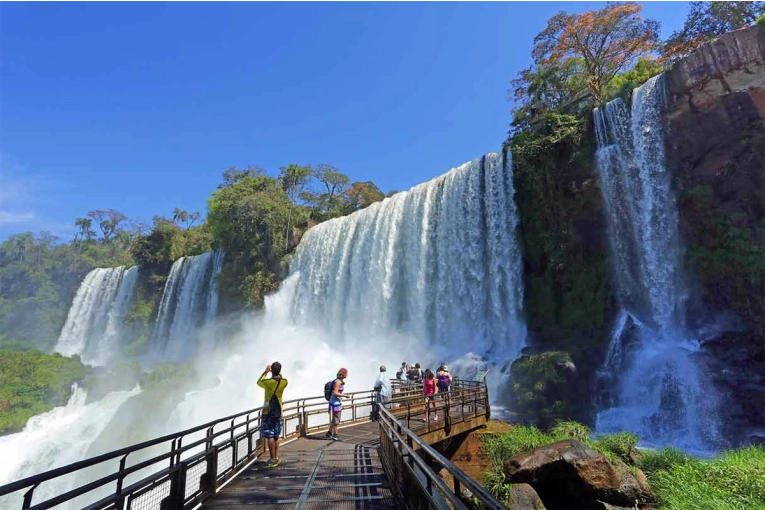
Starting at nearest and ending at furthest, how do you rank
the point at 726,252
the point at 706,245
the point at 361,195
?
the point at 726,252 < the point at 706,245 < the point at 361,195

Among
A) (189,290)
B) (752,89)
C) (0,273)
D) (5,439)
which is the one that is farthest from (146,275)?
(752,89)

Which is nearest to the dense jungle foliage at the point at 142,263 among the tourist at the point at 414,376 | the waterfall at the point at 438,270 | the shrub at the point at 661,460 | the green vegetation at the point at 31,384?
the green vegetation at the point at 31,384

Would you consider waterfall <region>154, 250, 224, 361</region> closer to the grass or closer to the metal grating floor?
the metal grating floor

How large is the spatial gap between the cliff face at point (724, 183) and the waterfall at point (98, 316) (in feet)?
173

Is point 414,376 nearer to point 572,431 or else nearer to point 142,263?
point 572,431

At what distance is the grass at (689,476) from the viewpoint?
5703mm

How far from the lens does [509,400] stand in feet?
56.5

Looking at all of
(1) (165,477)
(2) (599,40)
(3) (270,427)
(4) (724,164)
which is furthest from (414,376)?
(2) (599,40)

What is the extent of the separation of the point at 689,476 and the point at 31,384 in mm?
37362

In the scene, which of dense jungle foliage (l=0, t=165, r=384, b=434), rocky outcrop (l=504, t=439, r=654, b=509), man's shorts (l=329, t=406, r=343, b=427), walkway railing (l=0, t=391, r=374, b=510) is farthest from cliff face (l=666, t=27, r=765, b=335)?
dense jungle foliage (l=0, t=165, r=384, b=434)

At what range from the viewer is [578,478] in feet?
21.9

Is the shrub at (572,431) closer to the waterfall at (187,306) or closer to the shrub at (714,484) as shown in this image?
the shrub at (714,484)

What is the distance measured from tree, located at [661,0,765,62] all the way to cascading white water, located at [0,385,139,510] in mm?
40124

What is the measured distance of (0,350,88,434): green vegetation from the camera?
89.9 feet
